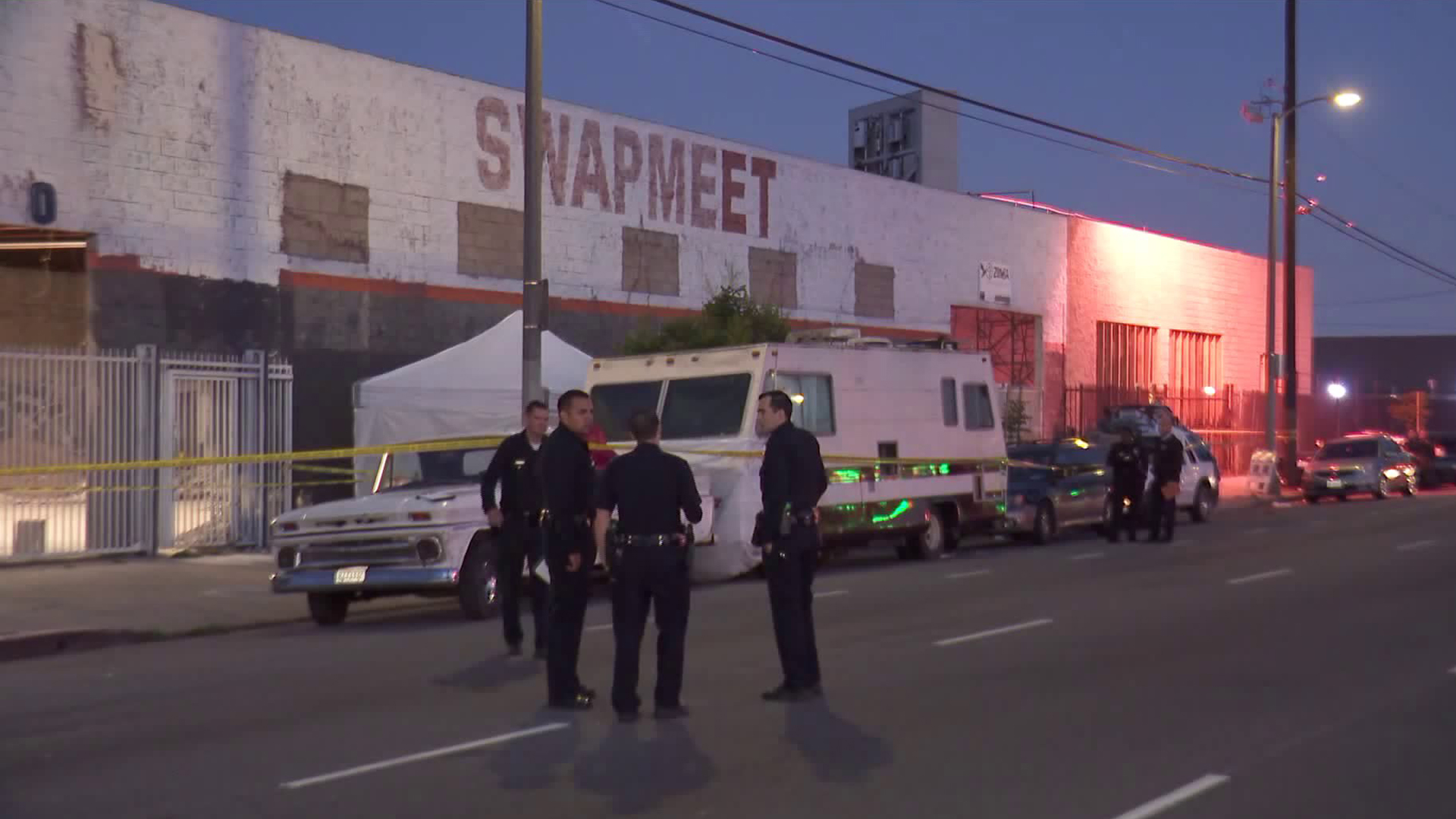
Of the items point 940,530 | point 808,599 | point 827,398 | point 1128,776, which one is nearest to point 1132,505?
point 940,530

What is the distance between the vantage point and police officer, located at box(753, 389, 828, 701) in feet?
31.4

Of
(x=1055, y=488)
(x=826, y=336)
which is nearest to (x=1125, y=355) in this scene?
(x=1055, y=488)

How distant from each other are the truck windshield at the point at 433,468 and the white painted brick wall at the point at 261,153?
7.32 meters

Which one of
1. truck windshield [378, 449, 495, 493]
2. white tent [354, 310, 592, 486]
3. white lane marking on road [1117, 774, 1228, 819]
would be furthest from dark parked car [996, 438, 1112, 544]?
white lane marking on road [1117, 774, 1228, 819]

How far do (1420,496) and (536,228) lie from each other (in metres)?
27.2

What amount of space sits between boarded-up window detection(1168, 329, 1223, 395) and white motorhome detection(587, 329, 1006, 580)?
24.1 m

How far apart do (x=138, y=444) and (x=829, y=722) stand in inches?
539

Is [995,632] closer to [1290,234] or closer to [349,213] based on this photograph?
[349,213]

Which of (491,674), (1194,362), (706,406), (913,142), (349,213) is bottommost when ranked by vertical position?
(491,674)

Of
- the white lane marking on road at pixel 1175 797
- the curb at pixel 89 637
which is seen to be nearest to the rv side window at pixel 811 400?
the curb at pixel 89 637

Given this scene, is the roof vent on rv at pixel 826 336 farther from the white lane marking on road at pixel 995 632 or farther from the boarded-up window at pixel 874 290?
the boarded-up window at pixel 874 290

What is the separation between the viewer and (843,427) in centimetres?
1877

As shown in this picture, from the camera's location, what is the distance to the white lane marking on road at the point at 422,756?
7.53 meters

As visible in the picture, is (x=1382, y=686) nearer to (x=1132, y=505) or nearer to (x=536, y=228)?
(x=536, y=228)
